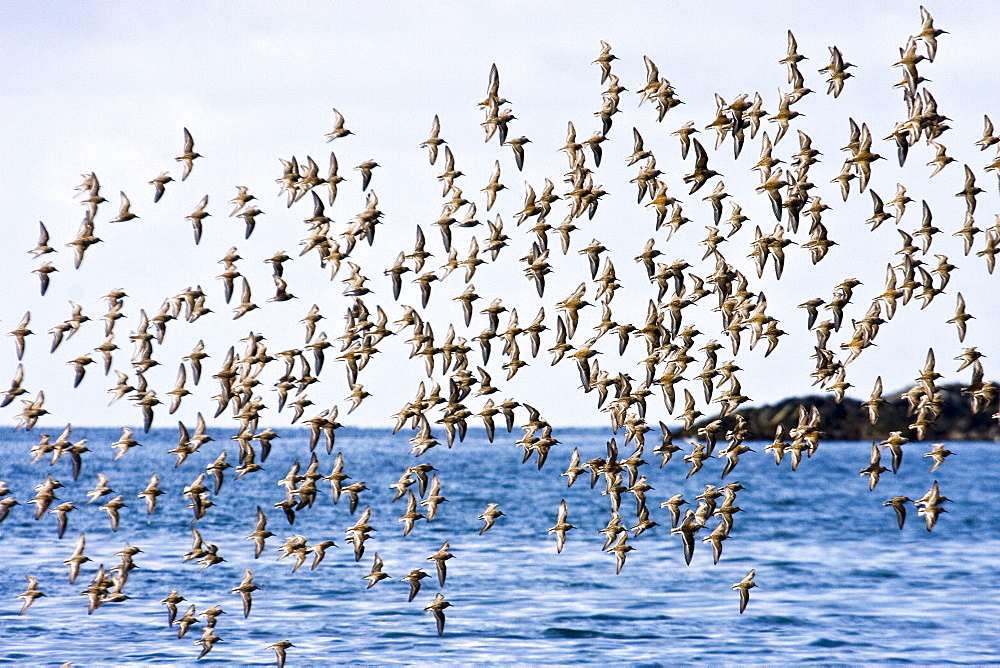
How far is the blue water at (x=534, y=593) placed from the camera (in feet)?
118

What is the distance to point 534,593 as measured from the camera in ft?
147

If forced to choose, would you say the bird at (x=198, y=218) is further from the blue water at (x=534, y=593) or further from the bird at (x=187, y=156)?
the blue water at (x=534, y=593)

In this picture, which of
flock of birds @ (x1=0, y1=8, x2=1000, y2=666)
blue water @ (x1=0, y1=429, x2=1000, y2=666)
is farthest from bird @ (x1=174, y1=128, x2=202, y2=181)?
blue water @ (x1=0, y1=429, x2=1000, y2=666)

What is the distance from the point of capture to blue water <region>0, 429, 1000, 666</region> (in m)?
36.0

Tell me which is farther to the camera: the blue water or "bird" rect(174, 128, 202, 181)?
the blue water

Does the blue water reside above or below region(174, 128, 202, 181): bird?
below

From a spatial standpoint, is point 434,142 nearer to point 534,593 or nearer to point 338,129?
point 338,129

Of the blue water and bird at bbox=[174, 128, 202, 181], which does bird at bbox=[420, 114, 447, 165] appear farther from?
the blue water

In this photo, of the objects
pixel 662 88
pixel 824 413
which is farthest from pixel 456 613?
pixel 824 413

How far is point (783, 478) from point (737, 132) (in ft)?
299

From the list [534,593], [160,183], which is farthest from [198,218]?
[534,593]

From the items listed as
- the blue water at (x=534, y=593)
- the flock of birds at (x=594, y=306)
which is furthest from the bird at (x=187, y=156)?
the blue water at (x=534, y=593)

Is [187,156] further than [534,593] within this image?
No

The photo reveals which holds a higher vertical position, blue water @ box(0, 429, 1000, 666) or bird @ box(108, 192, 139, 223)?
bird @ box(108, 192, 139, 223)
